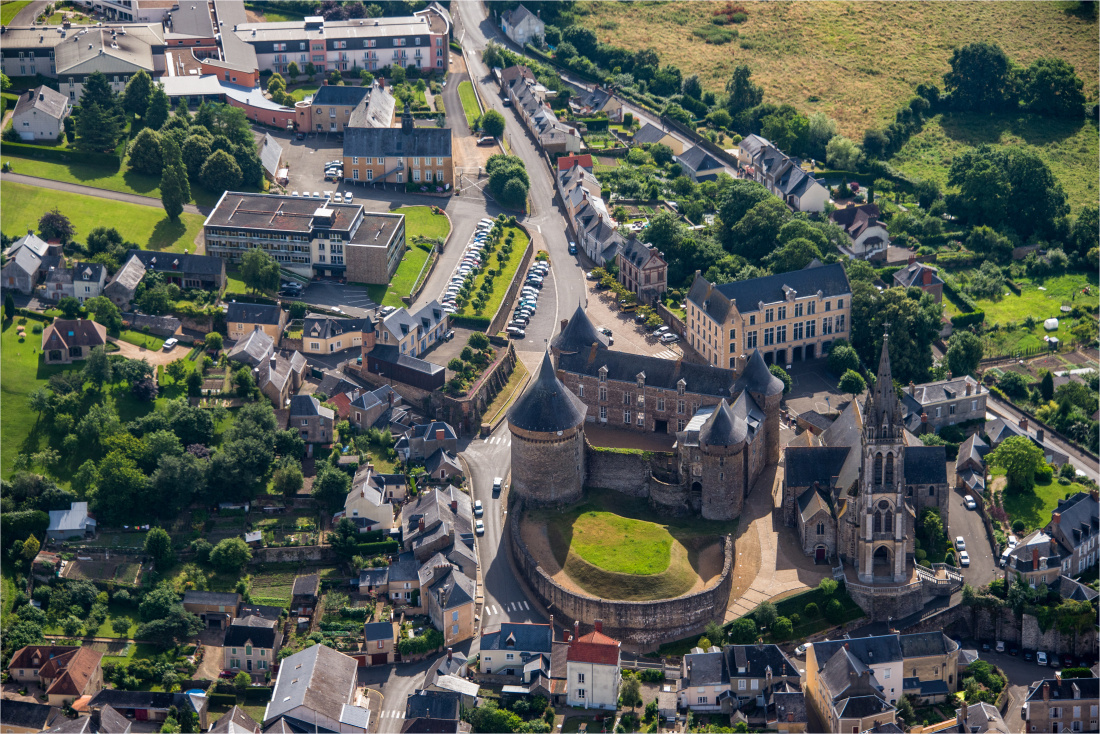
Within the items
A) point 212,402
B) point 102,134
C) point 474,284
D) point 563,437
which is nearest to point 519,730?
point 563,437

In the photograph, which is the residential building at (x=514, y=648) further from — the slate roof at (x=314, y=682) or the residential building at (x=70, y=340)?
the residential building at (x=70, y=340)

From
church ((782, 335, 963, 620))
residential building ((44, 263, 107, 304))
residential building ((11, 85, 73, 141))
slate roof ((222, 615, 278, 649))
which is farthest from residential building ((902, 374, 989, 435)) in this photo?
residential building ((11, 85, 73, 141))

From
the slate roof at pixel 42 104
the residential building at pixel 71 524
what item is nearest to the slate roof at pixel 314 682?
the residential building at pixel 71 524

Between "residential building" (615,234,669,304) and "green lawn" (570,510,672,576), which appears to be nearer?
"green lawn" (570,510,672,576)

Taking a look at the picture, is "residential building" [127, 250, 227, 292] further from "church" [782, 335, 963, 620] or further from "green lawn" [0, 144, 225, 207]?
"church" [782, 335, 963, 620]

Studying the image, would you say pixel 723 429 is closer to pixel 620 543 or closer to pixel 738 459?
pixel 738 459

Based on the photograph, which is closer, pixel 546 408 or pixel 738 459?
pixel 738 459

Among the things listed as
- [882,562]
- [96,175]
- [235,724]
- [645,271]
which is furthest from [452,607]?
[96,175]
